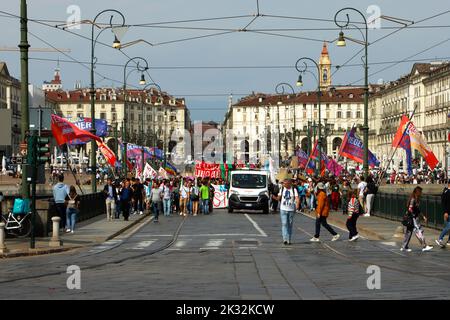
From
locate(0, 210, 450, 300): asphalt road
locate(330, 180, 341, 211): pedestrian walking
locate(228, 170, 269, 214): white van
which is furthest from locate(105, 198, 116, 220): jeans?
locate(330, 180, 341, 211): pedestrian walking

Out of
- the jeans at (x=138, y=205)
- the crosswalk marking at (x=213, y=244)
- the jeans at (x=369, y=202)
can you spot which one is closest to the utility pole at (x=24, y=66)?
the crosswalk marking at (x=213, y=244)

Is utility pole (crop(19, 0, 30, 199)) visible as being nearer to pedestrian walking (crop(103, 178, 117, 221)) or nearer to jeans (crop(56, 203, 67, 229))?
jeans (crop(56, 203, 67, 229))

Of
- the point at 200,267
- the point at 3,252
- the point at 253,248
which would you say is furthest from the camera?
the point at 253,248

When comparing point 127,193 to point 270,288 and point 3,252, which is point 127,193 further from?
point 270,288

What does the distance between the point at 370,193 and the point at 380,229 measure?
31.9 ft

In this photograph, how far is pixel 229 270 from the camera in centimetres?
1945

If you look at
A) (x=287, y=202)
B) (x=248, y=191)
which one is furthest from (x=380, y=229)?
(x=248, y=191)

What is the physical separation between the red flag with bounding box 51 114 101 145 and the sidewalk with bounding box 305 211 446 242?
10.3 meters

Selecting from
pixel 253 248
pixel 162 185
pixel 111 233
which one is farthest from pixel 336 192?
pixel 253 248

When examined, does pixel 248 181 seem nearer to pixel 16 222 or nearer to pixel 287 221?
pixel 16 222

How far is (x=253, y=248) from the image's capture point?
26.1 meters

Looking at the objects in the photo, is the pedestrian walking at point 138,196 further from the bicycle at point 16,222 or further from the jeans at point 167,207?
the bicycle at point 16,222
